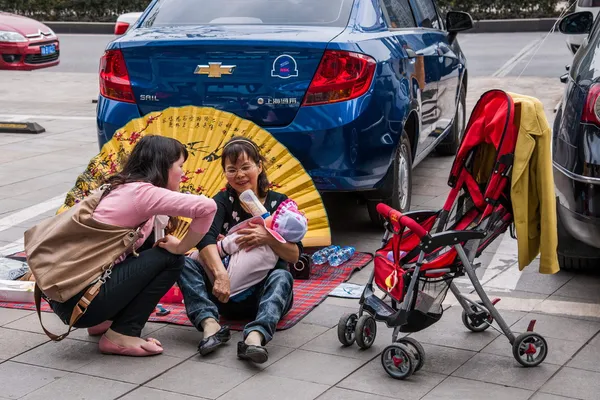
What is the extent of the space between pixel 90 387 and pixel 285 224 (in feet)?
4.11

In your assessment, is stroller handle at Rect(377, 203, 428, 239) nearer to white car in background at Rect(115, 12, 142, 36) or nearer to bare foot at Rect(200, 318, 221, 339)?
bare foot at Rect(200, 318, 221, 339)

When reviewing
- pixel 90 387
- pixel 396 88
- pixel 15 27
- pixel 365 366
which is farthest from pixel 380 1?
pixel 15 27

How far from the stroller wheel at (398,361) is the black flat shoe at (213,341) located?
78 cm

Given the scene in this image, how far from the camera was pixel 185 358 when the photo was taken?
4.74 m

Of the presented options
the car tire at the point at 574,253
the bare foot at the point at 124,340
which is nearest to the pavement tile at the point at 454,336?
the car tire at the point at 574,253

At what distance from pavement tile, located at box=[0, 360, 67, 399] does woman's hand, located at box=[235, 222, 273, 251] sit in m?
1.10

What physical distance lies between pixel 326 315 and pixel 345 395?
1.07m

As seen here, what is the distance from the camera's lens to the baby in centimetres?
508

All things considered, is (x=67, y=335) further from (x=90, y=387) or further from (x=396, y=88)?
(x=396, y=88)

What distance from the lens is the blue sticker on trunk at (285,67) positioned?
6.16 metres

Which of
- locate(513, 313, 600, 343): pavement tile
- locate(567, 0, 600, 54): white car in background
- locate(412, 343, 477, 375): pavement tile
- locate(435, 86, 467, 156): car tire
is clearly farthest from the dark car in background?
locate(567, 0, 600, 54): white car in background

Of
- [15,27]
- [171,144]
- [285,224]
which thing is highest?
[171,144]

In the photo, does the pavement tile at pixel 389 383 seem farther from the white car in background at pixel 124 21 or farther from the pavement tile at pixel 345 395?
the white car in background at pixel 124 21

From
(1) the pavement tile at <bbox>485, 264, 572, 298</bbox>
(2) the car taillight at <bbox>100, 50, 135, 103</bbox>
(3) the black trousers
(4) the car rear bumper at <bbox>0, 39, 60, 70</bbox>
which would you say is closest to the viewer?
(3) the black trousers
